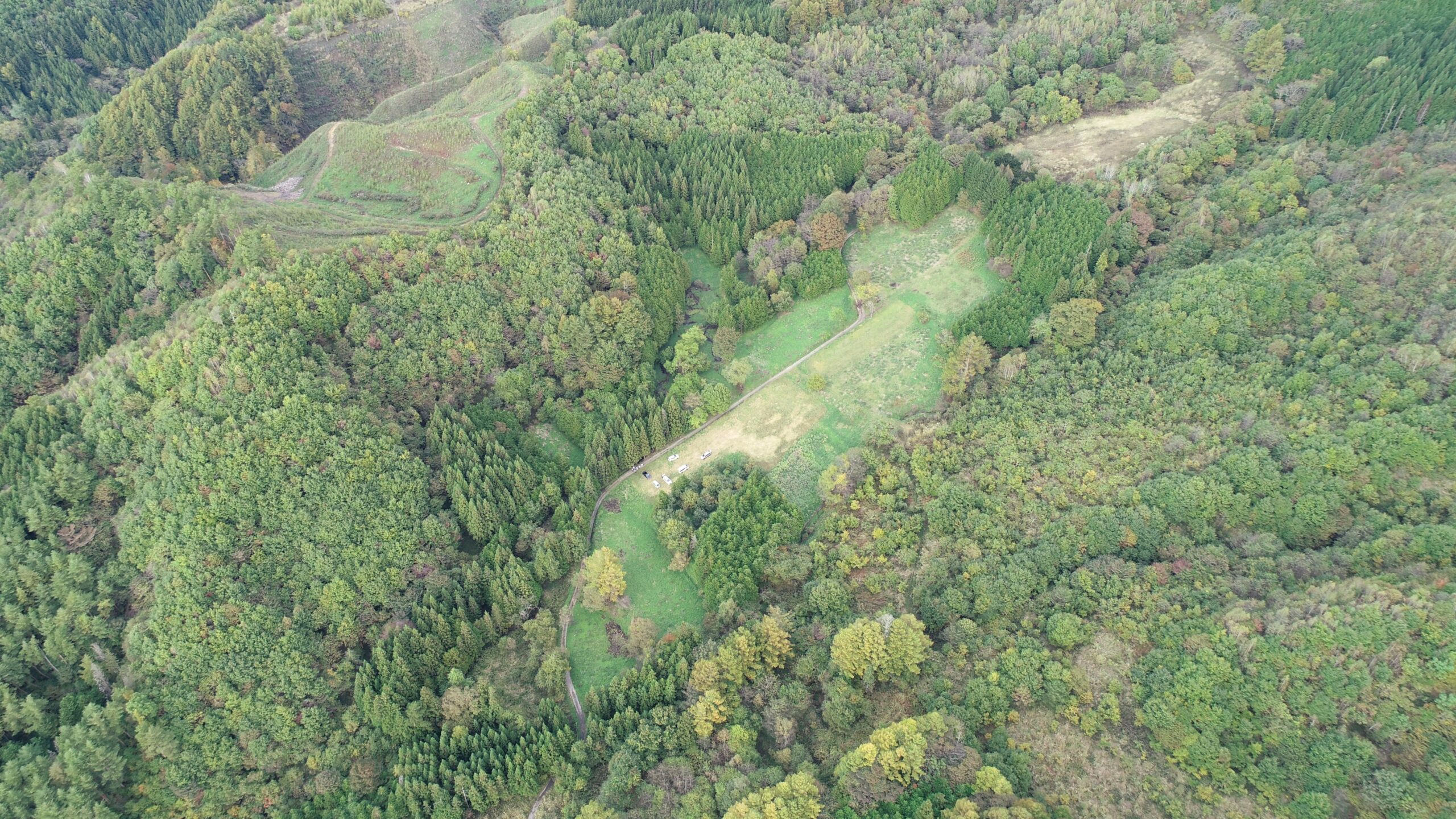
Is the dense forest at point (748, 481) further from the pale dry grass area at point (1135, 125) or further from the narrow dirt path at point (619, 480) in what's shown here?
the pale dry grass area at point (1135, 125)

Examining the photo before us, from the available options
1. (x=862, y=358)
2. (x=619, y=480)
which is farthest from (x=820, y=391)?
(x=619, y=480)

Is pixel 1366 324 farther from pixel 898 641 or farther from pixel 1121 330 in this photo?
pixel 898 641

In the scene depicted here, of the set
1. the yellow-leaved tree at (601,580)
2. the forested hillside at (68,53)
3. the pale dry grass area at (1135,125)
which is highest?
the forested hillside at (68,53)

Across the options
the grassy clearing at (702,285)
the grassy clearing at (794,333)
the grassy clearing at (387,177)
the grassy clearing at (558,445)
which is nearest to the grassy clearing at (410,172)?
the grassy clearing at (387,177)

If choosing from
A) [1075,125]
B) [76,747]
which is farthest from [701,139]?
[76,747]

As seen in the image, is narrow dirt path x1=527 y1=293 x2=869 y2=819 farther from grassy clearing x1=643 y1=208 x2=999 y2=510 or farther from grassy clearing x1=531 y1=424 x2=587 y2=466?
grassy clearing x1=531 y1=424 x2=587 y2=466

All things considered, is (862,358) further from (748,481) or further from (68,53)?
(68,53)

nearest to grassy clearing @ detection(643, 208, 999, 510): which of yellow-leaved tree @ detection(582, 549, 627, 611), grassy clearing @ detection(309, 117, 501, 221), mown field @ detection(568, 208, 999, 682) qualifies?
mown field @ detection(568, 208, 999, 682)

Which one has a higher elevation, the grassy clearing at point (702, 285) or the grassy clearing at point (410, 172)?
the grassy clearing at point (410, 172)
